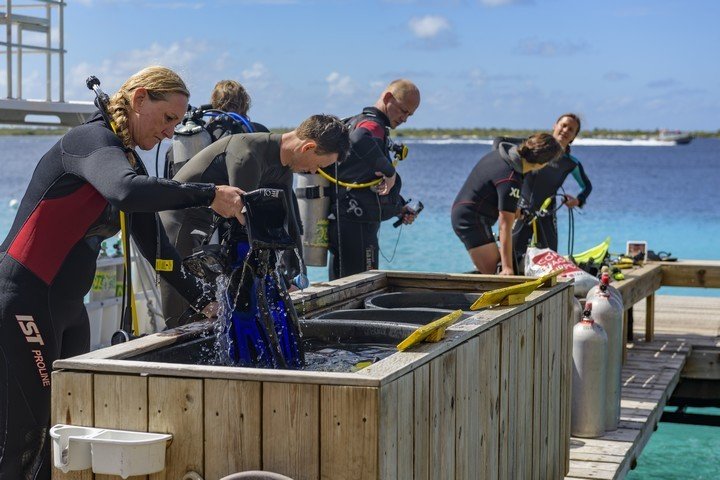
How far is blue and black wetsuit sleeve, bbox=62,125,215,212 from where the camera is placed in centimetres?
310

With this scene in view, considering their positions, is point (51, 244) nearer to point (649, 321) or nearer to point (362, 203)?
point (362, 203)

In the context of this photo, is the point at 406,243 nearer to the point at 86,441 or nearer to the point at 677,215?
the point at 677,215

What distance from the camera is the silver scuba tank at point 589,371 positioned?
606 centimetres

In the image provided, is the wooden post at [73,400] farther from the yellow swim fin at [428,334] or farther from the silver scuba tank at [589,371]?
the silver scuba tank at [589,371]

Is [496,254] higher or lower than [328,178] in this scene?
lower

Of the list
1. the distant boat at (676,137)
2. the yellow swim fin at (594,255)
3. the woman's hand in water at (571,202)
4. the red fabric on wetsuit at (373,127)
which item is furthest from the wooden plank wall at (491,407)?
the distant boat at (676,137)

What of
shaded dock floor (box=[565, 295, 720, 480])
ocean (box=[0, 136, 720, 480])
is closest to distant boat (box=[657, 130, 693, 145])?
ocean (box=[0, 136, 720, 480])

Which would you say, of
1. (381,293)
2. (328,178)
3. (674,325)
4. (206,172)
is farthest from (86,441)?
(674,325)

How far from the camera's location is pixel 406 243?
108 feet

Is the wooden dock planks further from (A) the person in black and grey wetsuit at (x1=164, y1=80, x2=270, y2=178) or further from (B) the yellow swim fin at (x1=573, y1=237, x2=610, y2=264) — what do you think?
(A) the person in black and grey wetsuit at (x1=164, y1=80, x2=270, y2=178)

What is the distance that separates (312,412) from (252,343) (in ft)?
2.93

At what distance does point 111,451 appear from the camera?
282cm

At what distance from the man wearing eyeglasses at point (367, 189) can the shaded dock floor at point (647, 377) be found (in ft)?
6.10

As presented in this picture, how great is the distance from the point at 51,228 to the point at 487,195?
4553 mm
